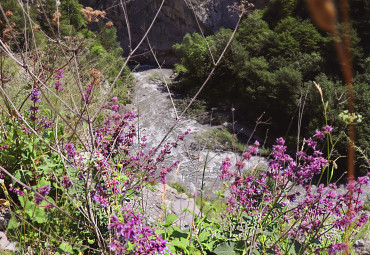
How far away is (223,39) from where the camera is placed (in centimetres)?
930

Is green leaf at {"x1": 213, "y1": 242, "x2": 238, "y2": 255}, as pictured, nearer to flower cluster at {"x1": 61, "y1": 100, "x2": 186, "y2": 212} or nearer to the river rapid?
flower cluster at {"x1": 61, "y1": 100, "x2": 186, "y2": 212}

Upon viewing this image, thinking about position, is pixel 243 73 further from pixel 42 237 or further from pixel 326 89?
pixel 42 237

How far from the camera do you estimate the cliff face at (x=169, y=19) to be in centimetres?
1401

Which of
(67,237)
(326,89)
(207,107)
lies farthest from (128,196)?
(207,107)

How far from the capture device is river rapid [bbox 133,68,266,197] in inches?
200

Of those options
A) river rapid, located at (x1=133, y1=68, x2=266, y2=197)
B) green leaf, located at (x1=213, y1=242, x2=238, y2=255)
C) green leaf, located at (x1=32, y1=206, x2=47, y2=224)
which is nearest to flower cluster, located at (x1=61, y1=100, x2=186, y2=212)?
green leaf, located at (x1=32, y1=206, x2=47, y2=224)

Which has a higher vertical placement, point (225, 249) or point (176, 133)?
point (225, 249)

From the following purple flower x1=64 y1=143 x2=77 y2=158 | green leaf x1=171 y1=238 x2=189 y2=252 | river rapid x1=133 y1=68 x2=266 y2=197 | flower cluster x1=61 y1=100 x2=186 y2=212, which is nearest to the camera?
flower cluster x1=61 y1=100 x2=186 y2=212

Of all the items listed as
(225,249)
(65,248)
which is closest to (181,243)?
(225,249)

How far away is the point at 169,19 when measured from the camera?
1448cm

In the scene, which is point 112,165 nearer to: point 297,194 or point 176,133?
point 297,194

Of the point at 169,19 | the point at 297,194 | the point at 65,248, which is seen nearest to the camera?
the point at 65,248

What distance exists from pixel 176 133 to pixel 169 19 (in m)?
9.63

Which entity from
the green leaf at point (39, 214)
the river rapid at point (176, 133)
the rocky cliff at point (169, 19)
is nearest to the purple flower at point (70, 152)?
the green leaf at point (39, 214)
